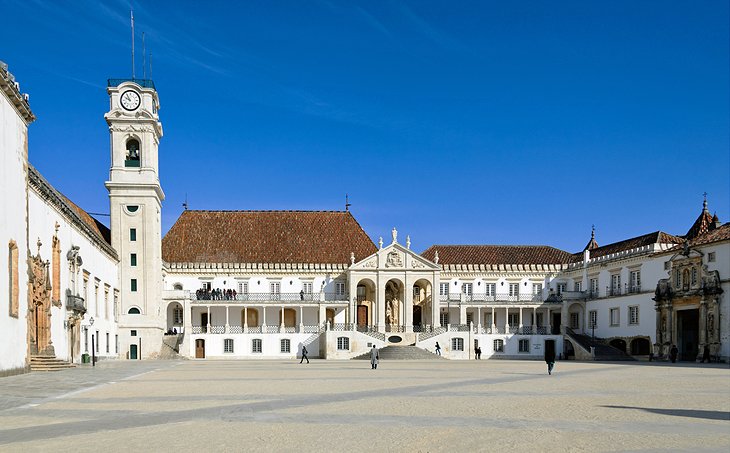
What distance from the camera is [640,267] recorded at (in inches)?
2232

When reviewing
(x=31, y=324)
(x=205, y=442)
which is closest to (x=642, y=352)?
(x=31, y=324)

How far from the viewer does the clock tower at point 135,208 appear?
53719 millimetres

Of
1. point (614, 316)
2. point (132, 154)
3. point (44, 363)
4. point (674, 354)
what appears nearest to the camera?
point (44, 363)

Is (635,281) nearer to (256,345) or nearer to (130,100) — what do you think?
(256,345)

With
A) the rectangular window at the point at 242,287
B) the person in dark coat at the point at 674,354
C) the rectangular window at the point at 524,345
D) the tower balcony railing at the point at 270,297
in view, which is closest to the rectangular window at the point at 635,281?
the person in dark coat at the point at 674,354

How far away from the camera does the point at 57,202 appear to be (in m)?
37.4

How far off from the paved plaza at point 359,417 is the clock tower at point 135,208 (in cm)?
3025

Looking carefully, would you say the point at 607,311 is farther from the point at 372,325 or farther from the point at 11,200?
the point at 11,200

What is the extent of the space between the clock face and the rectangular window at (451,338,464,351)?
28.5 metres

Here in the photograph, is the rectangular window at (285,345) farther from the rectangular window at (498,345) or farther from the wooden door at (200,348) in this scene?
the rectangular window at (498,345)

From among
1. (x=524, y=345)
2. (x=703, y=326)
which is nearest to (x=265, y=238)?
(x=524, y=345)

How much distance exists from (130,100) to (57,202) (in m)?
18.5

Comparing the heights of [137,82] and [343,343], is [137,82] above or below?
above

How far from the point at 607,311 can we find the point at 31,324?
42.6m
